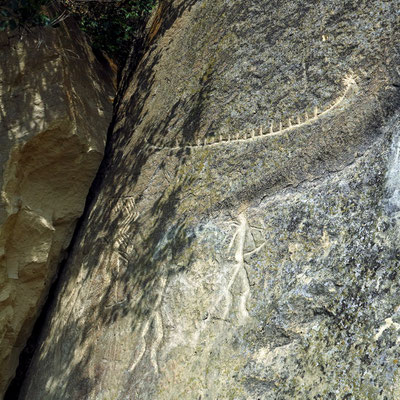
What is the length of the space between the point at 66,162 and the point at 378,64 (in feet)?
8.26

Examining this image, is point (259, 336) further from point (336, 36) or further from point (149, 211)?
point (336, 36)

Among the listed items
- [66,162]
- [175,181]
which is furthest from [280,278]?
[66,162]

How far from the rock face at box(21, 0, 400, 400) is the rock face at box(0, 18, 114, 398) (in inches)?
9.9

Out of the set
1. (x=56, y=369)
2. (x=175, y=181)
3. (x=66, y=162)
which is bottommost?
(x=56, y=369)

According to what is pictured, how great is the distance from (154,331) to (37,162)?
1.81 m

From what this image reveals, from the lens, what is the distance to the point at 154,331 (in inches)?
129

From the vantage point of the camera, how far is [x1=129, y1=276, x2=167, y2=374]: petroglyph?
10.5ft

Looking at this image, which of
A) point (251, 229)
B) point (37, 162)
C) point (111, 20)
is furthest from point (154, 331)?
point (111, 20)

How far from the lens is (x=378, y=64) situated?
126 inches

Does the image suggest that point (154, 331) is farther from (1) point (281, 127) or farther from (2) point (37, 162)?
(2) point (37, 162)

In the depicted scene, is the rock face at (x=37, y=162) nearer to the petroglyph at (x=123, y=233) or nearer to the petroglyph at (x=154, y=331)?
the petroglyph at (x=123, y=233)

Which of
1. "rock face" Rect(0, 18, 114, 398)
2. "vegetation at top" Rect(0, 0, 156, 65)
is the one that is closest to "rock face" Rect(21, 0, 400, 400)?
"rock face" Rect(0, 18, 114, 398)

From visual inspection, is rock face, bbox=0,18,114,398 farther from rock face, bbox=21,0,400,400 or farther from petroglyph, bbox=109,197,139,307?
petroglyph, bbox=109,197,139,307

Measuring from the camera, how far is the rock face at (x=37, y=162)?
4152 mm
